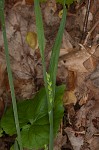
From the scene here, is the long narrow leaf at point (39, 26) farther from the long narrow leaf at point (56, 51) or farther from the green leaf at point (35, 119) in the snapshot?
the green leaf at point (35, 119)

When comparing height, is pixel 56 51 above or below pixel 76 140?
above

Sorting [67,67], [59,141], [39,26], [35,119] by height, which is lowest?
[59,141]

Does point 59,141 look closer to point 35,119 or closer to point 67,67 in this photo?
point 35,119

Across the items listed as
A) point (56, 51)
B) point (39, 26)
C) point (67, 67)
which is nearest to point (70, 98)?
point (67, 67)

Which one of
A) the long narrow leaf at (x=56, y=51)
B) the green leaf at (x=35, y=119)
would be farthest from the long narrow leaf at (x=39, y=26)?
the green leaf at (x=35, y=119)

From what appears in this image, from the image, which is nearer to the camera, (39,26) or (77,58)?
(39,26)

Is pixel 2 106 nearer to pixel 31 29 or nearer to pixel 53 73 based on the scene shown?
pixel 31 29

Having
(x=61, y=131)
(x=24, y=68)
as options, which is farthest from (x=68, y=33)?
(x=61, y=131)

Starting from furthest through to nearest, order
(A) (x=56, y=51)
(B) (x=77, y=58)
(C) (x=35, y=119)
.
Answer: (B) (x=77, y=58) → (C) (x=35, y=119) → (A) (x=56, y=51)
